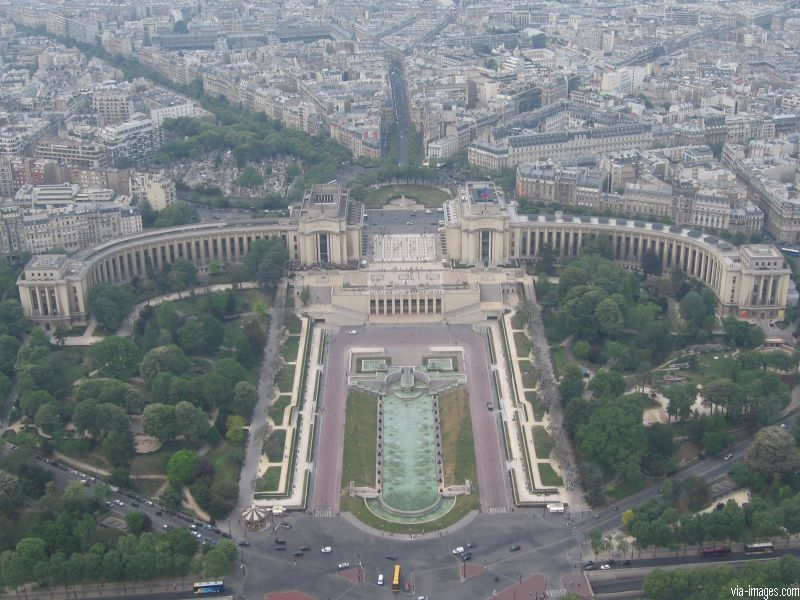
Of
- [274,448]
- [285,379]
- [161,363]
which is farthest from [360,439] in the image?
[161,363]

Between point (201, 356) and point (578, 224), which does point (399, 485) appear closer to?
point (201, 356)

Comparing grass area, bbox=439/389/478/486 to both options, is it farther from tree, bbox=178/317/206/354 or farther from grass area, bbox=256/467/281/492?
tree, bbox=178/317/206/354

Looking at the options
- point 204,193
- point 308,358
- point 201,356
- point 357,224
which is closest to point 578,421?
point 308,358

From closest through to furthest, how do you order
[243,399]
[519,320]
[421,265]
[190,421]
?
[190,421], [243,399], [519,320], [421,265]

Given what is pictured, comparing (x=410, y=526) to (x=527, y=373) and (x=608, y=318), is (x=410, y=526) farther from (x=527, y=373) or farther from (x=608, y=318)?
(x=608, y=318)

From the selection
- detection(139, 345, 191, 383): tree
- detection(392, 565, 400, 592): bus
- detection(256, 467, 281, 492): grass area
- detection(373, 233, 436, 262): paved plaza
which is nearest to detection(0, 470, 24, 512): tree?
detection(256, 467, 281, 492): grass area

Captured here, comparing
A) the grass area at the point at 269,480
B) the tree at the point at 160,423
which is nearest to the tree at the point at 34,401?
the tree at the point at 160,423

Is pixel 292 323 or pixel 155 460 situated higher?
pixel 292 323

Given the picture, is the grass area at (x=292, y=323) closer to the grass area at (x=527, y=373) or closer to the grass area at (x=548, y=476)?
the grass area at (x=527, y=373)
